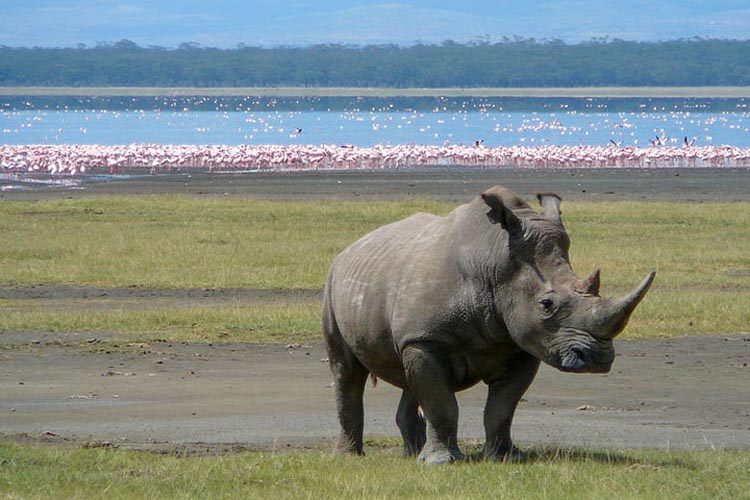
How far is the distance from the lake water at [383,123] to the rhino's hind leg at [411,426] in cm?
7598

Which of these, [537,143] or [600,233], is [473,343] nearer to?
[600,233]

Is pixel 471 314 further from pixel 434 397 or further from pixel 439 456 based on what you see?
pixel 439 456

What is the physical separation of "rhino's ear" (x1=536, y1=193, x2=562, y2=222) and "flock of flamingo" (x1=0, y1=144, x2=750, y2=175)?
4602cm

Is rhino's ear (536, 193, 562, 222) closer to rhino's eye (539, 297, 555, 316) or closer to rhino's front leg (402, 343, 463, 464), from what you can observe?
rhino's eye (539, 297, 555, 316)

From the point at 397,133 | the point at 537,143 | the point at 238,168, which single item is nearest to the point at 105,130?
the point at 397,133

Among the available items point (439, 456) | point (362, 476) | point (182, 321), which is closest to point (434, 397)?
point (439, 456)

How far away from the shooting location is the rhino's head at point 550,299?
9.20 meters

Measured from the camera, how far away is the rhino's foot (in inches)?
401

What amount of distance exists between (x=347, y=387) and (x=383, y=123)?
12386 centimetres

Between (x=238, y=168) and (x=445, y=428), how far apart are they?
4877 centimetres

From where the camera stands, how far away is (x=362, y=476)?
9.52m

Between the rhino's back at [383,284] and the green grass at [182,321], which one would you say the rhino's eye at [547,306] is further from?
the green grass at [182,321]

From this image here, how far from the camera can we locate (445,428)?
33.7 ft

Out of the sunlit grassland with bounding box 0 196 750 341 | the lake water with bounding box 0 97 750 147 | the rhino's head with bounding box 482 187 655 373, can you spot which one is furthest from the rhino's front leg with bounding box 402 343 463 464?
the lake water with bounding box 0 97 750 147
